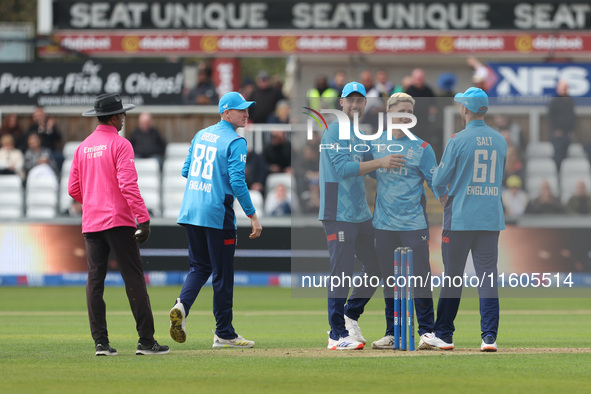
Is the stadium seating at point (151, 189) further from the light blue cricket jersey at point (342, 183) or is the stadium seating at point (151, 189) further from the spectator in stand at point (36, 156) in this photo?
the light blue cricket jersey at point (342, 183)

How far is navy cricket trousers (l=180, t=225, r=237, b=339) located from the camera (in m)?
10.6

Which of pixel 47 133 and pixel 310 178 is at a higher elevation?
pixel 47 133

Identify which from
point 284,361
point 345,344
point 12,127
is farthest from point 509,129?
point 12,127

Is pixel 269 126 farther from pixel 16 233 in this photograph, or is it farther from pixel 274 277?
pixel 16 233

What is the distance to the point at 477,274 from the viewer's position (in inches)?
408

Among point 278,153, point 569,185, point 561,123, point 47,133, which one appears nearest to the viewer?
point 569,185

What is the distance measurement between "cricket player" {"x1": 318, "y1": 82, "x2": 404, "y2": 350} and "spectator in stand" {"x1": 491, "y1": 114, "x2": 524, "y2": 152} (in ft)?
6.95

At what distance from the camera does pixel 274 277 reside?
20609 mm

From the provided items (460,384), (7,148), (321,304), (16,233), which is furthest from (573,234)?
(7,148)

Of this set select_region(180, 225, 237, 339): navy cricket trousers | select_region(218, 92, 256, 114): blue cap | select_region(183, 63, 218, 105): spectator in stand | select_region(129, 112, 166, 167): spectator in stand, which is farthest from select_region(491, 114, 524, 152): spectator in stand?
A: select_region(183, 63, 218, 105): spectator in stand

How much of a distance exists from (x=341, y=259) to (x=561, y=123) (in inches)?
307

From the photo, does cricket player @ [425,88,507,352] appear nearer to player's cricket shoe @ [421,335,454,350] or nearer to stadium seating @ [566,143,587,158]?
player's cricket shoe @ [421,335,454,350]

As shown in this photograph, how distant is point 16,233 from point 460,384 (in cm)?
1388

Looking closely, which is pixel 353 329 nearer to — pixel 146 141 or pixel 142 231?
pixel 142 231
